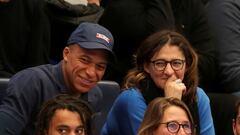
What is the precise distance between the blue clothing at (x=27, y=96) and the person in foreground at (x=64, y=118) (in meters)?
0.09

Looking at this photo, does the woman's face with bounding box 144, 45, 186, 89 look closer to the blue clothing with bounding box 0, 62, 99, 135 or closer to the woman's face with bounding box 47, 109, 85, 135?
the blue clothing with bounding box 0, 62, 99, 135

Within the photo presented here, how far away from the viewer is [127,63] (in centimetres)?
341

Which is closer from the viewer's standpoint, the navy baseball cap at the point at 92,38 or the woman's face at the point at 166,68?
the navy baseball cap at the point at 92,38

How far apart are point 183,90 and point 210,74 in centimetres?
83

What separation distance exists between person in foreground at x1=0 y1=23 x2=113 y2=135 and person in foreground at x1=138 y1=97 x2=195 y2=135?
351 millimetres

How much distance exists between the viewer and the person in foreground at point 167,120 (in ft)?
7.48

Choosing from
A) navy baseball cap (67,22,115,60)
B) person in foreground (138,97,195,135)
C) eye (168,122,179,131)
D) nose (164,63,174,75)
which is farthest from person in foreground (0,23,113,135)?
eye (168,122,179,131)

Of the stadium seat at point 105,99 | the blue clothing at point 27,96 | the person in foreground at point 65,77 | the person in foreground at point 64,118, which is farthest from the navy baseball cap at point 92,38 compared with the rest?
the stadium seat at point 105,99

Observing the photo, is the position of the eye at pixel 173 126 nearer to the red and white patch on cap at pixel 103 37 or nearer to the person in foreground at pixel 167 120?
the person in foreground at pixel 167 120

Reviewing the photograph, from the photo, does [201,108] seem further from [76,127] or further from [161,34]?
[76,127]

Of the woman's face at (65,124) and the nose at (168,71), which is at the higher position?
the nose at (168,71)

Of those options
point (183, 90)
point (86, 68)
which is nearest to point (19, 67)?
point (86, 68)

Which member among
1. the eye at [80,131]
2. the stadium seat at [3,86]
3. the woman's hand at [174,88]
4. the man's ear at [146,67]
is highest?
the man's ear at [146,67]

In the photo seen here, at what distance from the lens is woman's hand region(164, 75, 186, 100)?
2.63 m
